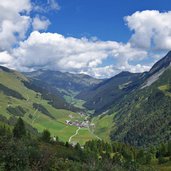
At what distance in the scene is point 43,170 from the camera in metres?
53.0

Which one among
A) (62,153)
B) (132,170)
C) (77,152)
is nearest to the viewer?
(132,170)

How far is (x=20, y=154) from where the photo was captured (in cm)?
5306

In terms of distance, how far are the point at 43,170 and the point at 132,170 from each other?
3676cm

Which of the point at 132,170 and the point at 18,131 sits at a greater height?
the point at 18,131

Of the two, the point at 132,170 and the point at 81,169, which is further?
the point at 132,170

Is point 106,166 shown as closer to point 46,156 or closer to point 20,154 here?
point 46,156

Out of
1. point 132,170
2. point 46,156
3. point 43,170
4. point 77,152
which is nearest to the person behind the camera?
point 43,170

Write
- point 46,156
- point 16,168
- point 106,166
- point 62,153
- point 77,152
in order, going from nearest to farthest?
point 16,168 < point 46,156 < point 106,166 < point 62,153 < point 77,152

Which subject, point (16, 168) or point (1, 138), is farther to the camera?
point (1, 138)

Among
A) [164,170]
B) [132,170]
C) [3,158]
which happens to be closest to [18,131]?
[164,170]

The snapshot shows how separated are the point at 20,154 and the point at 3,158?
384 cm

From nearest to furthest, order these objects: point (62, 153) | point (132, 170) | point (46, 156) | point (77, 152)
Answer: point (46, 156), point (132, 170), point (62, 153), point (77, 152)

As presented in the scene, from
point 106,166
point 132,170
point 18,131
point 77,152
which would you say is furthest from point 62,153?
point 106,166

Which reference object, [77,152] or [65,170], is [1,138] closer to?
[65,170]
